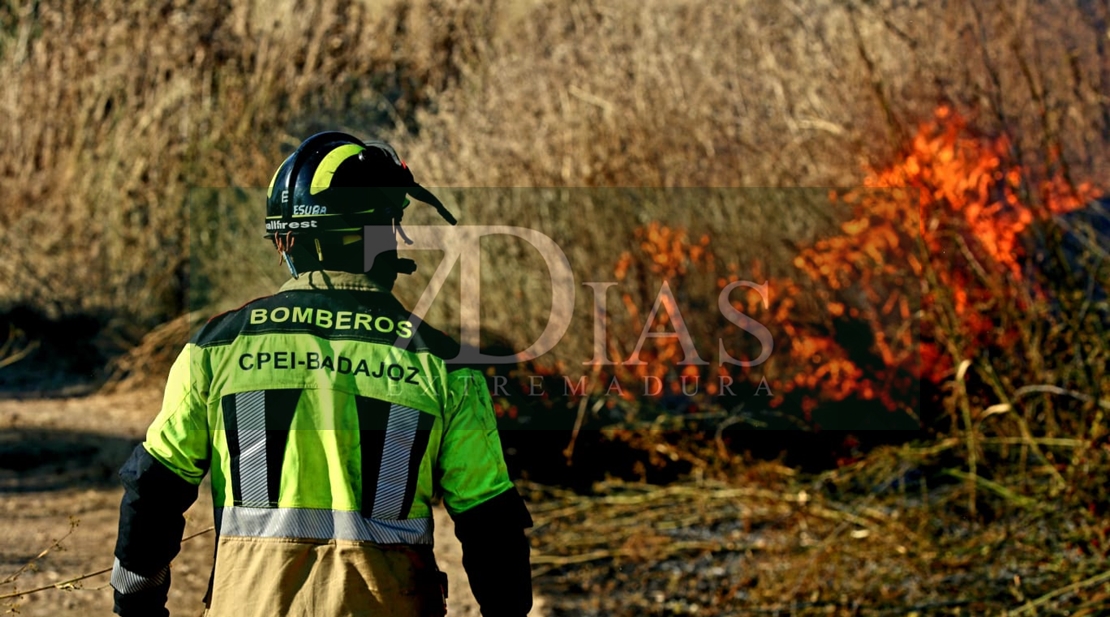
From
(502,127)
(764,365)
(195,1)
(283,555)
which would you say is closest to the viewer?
(283,555)

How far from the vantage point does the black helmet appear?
2594mm

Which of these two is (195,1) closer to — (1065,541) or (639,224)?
(639,224)

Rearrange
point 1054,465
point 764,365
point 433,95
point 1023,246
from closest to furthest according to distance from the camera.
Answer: point 1054,465 < point 1023,246 < point 764,365 < point 433,95

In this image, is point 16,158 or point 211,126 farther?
point 16,158

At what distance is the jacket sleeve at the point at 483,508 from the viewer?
2.50 meters

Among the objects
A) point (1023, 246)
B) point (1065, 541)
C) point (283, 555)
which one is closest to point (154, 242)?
point (1023, 246)

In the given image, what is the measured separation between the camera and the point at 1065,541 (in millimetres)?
5301

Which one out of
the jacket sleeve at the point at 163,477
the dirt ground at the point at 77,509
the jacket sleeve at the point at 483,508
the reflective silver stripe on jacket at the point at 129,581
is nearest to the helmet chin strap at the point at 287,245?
the jacket sleeve at the point at 163,477

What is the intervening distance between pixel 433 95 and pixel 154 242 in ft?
9.31

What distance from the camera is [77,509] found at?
730cm

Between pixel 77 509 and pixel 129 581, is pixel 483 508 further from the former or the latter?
pixel 77 509

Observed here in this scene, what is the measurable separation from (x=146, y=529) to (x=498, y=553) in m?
0.72

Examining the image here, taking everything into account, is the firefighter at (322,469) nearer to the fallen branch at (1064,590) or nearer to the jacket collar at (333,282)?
the jacket collar at (333,282)

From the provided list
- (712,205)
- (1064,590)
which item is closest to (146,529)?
(1064,590)
